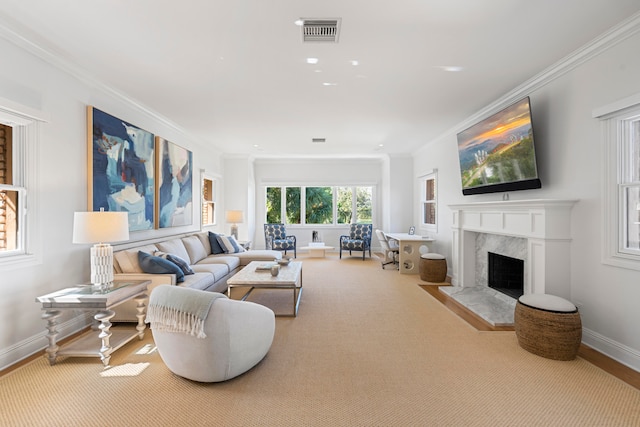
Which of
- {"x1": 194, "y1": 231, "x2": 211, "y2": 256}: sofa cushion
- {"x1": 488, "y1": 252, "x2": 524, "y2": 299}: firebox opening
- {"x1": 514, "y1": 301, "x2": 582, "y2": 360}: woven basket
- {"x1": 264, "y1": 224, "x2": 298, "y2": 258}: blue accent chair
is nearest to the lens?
{"x1": 514, "y1": 301, "x2": 582, "y2": 360}: woven basket

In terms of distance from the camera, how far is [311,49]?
9.17 ft

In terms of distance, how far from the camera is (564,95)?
3.12 m

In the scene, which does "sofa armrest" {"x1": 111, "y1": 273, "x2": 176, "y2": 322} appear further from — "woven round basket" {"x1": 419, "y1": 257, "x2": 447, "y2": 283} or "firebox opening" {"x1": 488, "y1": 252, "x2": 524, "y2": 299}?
"firebox opening" {"x1": 488, "y1": 252, "x2": 524, "y2": 299}

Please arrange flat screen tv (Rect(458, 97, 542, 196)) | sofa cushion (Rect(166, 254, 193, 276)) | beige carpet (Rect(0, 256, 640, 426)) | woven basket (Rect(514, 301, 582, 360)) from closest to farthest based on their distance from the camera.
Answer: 1. beige carpet (Rect(0, 256, 640, 426))
2. woven basket (Rect(514, 301, 582, 360))
3. flat screen tv (Rect(458, 97, 542, 196))
4. sofa cushion (Rect(166, 254, 193, 276))

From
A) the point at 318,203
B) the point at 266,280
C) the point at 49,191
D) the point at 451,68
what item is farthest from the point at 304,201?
the point at 49,191

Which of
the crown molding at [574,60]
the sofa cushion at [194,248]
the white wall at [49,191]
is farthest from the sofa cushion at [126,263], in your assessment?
the crown molding at [574,60]

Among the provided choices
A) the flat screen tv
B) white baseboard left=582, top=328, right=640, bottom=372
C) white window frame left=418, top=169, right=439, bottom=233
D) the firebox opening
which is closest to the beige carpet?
white baseboard left=582, top=328, right=640, bottom=372

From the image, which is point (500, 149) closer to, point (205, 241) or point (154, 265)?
point (154, 265)

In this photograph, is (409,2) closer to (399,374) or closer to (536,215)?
(536,215)

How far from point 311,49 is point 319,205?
669 cm

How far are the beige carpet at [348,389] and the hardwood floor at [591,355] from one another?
11 cm

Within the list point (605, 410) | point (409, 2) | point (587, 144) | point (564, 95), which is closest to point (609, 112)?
point (587, 144)

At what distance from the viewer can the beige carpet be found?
6.25ft

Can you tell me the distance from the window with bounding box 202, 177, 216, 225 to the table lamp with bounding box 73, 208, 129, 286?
414cm
